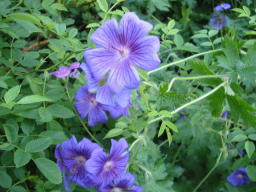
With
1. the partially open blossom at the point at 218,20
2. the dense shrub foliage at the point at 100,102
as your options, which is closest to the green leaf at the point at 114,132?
the dense shrub foliage at the point at 100,102

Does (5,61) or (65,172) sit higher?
(5,61)

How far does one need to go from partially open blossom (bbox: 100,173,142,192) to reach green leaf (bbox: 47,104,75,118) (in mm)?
242

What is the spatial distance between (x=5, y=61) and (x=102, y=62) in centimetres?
46

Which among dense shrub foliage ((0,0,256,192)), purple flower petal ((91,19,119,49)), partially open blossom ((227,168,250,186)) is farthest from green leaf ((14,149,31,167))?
partially open blossom ((227,168,250,186))

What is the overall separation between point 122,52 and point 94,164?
1.11ft

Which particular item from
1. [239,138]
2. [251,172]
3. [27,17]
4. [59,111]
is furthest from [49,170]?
[251,172]

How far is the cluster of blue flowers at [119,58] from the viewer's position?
0.95m

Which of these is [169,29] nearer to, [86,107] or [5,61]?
[86,107]

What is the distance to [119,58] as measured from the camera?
102cm

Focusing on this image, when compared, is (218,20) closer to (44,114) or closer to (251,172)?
(251,172)

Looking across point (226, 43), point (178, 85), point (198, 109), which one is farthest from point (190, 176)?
point (226, 43)

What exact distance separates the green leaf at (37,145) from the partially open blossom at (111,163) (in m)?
0.16

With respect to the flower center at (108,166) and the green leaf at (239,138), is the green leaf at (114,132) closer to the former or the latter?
the flower center at (108,166)

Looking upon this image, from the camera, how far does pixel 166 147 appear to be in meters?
1.97
